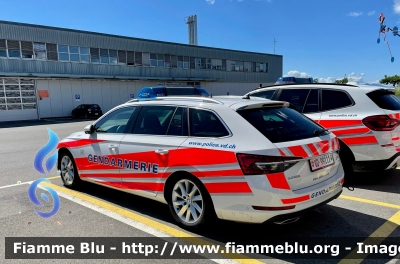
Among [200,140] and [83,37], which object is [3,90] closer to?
[83,37]

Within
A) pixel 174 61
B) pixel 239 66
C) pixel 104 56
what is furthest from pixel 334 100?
pixel 239 66

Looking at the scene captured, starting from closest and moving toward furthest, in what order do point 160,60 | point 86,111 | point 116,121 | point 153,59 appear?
point 116,121, point 86,111, point 153,59, point 160,60

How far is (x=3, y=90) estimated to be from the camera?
2542 cm

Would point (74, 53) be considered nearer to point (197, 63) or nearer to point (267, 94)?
point (197, 63)

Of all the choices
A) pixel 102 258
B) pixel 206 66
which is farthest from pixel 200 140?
pixel 206 66

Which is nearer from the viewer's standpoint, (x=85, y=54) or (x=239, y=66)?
(x=85, y=54)

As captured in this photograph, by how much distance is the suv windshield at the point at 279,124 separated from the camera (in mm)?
3393

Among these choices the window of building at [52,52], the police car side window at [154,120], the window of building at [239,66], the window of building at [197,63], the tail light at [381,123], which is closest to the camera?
the police car side window at [154,120]

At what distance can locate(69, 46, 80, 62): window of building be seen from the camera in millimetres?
29016

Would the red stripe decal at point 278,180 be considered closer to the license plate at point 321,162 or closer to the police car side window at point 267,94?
the license plate at point 321,162

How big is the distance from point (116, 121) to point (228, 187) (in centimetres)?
240

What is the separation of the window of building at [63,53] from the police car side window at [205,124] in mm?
28389

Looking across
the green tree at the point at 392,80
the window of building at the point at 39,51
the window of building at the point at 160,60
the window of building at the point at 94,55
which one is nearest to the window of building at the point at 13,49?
the window of building at the point at 39,51

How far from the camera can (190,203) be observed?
3.66 meters
